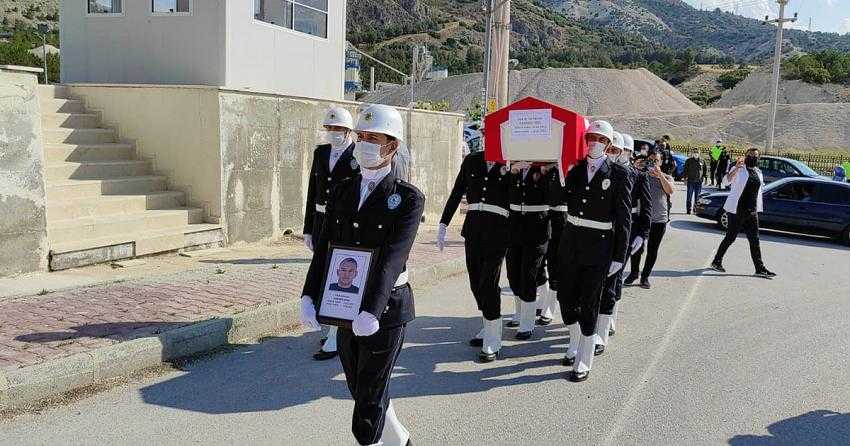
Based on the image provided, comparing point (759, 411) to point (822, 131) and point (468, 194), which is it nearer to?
point (468, 194)

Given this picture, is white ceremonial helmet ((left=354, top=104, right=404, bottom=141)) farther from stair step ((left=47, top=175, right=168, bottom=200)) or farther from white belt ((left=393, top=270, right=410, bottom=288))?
stair step ((left=47, top=175, right=168, bottom=200))

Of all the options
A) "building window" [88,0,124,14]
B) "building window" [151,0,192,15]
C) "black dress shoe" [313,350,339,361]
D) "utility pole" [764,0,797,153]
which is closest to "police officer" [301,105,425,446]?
"black dress shoe" [313,350,339,361]

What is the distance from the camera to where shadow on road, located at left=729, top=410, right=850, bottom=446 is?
15.8 feet

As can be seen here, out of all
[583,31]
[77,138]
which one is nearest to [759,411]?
[77,138]

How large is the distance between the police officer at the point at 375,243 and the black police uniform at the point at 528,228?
3140mm

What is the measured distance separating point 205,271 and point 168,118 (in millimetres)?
2881

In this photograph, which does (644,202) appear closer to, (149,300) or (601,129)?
(601,129)

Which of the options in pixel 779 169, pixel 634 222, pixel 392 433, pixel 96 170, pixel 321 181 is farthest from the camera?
pixel 779 169

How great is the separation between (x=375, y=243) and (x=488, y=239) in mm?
2841

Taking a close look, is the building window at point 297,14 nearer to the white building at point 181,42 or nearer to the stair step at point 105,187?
the white building at point 181,42

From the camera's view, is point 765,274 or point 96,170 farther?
point 765,274

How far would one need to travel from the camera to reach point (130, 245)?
8.91 meters

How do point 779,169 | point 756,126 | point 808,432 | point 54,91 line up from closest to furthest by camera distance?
1. point 808,432
2. point 54,91
3. point 779,169
4. point 756,126

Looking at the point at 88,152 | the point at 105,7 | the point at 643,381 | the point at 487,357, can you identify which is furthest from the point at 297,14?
the point at 643,381
